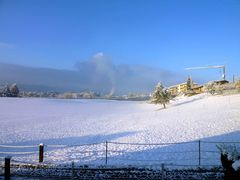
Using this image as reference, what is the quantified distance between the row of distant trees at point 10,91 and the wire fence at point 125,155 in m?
115

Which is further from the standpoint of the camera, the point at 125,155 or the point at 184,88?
the point at 184,88

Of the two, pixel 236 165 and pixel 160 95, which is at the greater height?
pixel 160 95

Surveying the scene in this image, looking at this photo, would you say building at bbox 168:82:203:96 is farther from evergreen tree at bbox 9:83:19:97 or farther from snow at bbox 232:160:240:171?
snow at bbox 232:160:240:171

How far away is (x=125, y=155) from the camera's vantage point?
21125mm

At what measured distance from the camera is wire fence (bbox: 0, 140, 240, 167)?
1897 centimetres

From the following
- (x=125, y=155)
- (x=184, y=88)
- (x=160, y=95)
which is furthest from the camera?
(x=184, y=88)

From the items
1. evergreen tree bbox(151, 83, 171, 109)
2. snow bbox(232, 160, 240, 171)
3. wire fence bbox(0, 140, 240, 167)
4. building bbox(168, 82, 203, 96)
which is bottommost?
wire fence bbox(0, 140, 240, 167)

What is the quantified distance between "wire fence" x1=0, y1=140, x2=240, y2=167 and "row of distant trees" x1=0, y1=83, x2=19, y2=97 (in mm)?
115180

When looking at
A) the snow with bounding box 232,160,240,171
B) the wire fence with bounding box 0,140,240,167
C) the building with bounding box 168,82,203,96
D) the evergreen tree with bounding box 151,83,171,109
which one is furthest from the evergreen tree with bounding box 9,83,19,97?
the snow with bounding box 232,160,240,171

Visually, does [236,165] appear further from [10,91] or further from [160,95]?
[10,91]

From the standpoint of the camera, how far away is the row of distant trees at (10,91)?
132 meters

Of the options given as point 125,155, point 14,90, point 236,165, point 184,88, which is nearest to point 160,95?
point 125,155

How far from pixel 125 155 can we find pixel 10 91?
4840 inches

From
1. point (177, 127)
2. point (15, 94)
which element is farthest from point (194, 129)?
point (15, 94)
